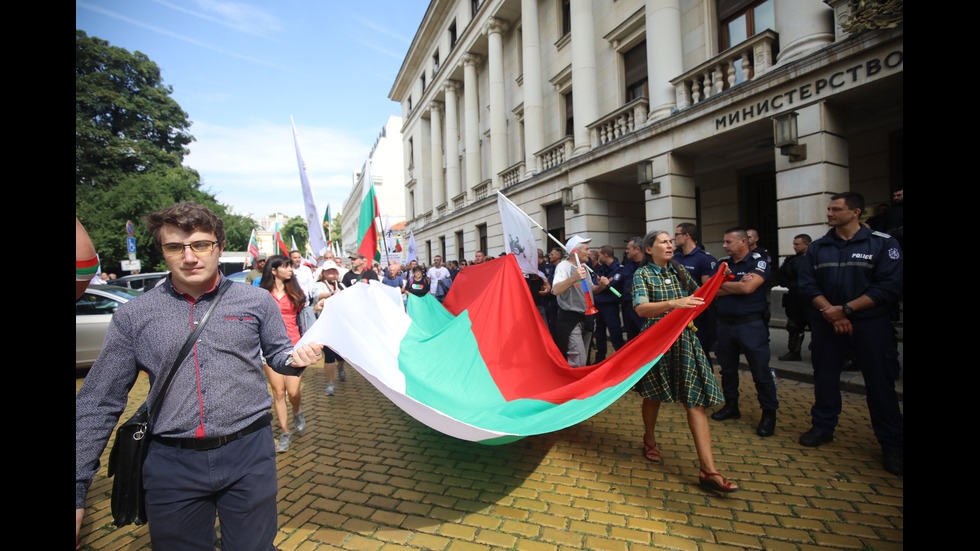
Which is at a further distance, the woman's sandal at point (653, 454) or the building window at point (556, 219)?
the building window at point (556, 219)

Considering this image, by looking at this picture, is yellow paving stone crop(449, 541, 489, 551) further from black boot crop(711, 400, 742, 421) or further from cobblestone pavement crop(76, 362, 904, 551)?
black boot crop(711, 400, 742, 421)

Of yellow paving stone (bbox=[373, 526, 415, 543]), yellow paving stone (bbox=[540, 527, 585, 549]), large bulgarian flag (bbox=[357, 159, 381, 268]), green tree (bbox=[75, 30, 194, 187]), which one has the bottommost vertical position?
yellow paving stone (bbox=[373, 526, 415, 543])

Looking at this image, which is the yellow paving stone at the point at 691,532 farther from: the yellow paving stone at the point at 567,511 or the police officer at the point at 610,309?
the police officer at the point at 610,309

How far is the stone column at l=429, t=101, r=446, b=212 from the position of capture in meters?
27.5

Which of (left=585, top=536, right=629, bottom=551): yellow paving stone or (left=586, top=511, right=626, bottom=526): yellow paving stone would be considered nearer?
(left=585, top=536, right=629, bottom=551): yellow paving stone

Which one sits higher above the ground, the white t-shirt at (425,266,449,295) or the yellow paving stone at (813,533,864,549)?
the white t-shirt at (425,266,449,295)

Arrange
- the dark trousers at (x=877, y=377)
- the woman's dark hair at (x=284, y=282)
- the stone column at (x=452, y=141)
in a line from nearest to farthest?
1. the dark trousers at (x=877, y=377)
2. the woman's dark hair at (x=284, y=282)
3. the stone column at (x=452, y=141)

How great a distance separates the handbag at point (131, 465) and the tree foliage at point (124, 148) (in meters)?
28.3

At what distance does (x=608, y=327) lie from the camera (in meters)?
7.02

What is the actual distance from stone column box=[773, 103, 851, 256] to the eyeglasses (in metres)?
9.40

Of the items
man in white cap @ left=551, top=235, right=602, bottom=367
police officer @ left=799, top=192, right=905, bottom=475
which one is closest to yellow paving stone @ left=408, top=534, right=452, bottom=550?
man in white cap @ left=551, top=235, right=602, bottom=367

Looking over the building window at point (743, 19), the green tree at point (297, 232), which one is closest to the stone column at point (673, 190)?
the building window at point (743, 19)

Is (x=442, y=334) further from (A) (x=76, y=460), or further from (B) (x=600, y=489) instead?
(A) (x=76, y=460)

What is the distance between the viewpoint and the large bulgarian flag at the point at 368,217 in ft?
23.6
